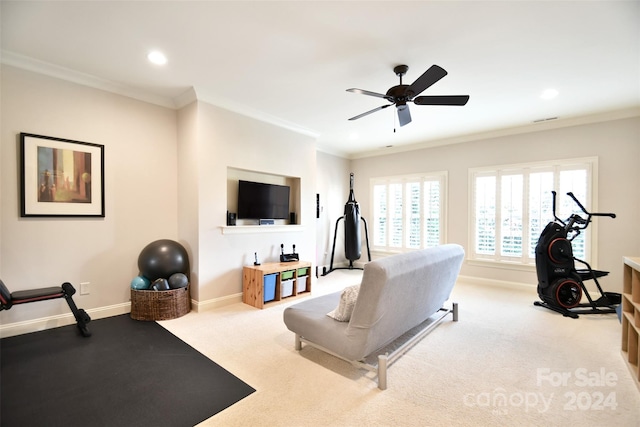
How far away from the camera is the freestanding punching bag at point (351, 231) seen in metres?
6.27

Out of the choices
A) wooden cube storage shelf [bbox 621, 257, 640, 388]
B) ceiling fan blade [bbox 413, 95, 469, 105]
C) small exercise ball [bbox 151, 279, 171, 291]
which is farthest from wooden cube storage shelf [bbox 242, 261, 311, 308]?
wooden cube storage shelf [bbox 621, 257, 640, 388]

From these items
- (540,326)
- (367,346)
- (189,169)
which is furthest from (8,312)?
(540,326)

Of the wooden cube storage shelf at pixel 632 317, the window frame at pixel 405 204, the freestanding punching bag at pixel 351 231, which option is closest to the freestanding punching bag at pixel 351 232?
the freestanding punching bag at pixel 351 231

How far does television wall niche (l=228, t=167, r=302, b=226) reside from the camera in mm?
4219

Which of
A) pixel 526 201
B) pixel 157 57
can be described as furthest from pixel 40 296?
pixel 526 201

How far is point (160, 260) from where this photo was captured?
137 inches

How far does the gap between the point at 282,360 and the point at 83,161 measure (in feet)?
10.4

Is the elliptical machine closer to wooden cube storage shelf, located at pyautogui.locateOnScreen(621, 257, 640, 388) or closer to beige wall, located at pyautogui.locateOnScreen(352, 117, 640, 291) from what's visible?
beige wall, located at pyautogui.locateOnScreen(352, 117, 640, 291)

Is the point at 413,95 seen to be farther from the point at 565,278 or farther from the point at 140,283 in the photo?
the point at 140,283

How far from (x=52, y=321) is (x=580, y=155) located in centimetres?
750

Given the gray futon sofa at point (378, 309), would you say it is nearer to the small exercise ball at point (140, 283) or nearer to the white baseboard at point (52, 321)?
the small exercise ball at point (140, 283)

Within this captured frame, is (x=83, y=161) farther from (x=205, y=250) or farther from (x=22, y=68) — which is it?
(x=205, y=250)

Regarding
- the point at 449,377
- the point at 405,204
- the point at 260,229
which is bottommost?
the point at 449,377

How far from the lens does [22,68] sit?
293 centimetres
